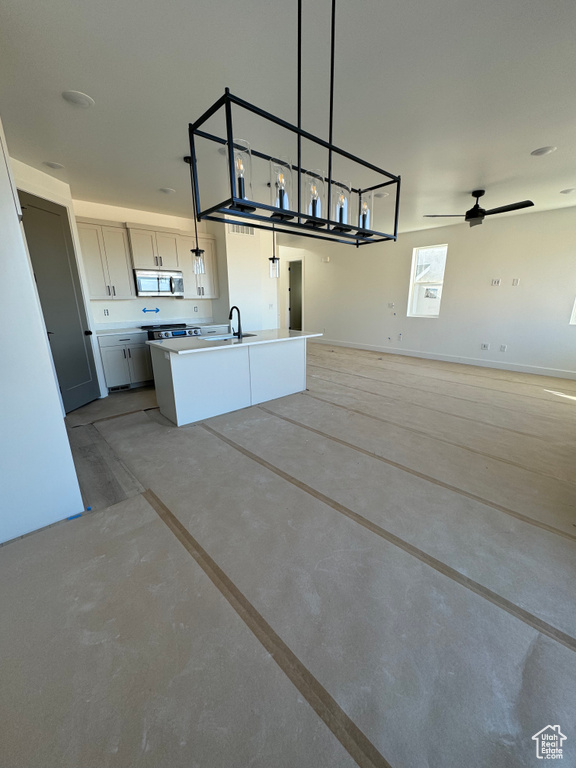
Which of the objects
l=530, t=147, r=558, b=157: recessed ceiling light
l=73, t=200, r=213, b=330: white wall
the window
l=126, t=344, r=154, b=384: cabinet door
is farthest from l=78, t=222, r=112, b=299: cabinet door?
the window

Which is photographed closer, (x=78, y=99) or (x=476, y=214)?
(x=78, y=99)

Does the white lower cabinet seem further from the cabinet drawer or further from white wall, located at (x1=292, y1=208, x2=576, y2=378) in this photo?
white wall, located at (x1=292, y1=208, x2=576, y2=378)

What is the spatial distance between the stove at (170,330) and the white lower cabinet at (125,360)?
0.67 ft

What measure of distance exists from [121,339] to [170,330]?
2.43ft

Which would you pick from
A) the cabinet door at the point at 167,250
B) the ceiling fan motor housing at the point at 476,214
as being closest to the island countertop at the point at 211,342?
the cabinet door at the point at 167,250

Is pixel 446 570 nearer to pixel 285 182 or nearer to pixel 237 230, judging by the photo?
pixel 285 182

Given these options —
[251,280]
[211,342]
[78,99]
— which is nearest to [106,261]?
[251,280]

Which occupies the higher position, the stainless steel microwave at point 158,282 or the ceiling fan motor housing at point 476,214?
the ceiling fan motor housing at point 476,214

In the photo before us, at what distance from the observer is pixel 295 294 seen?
32.8 ft

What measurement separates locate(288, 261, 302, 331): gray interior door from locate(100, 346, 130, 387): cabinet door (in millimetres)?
5779

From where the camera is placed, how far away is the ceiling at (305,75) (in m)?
1.58

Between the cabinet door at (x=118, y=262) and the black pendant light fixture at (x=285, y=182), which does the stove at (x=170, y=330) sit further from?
the black pendant light fixture at (x=285, y=182)

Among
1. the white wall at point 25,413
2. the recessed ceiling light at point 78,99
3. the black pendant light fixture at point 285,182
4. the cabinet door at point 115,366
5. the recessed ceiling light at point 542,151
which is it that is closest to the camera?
the black pendant light fixture at point 285,182

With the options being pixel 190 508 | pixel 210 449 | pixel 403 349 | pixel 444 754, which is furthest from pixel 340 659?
pixel 403 349
